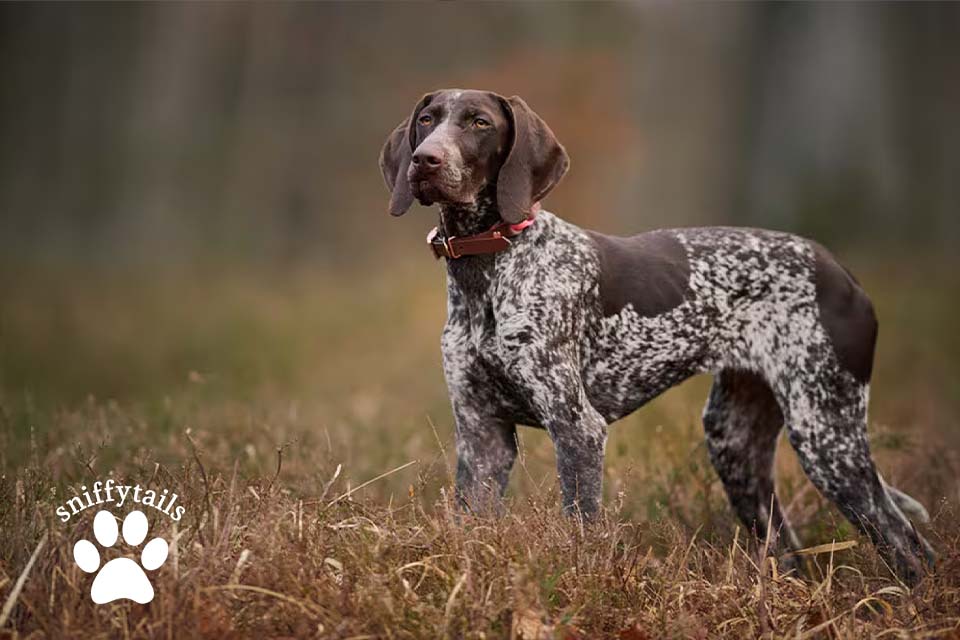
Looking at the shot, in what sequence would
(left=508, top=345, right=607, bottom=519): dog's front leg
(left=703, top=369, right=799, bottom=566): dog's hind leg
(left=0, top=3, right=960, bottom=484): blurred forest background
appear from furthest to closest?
1. (left=0, top=3, right=960, bottom=484): blurred forest background
2. (left=703, top=369, right=799, bottom=566): dog's hind leg
3. (left=508, top=345, right=607, bottom=519): dog's front leg

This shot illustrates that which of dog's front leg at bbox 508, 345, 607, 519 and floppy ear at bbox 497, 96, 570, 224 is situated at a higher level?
floppy ear at bbox 497, 96, 570, 224

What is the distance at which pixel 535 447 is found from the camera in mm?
5629

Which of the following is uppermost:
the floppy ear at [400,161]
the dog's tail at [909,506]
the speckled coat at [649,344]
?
the floppy ear at [400,161]

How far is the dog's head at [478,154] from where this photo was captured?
3775 millimetres

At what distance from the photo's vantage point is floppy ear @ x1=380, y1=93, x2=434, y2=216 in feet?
13.0

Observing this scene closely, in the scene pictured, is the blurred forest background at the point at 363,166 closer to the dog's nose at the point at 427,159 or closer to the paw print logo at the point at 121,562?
the dog's nose at the point at 427,159

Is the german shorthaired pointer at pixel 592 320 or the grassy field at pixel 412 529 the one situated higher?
the german shorthaired pointer at pixel 592 320

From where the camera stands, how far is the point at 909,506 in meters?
4.30

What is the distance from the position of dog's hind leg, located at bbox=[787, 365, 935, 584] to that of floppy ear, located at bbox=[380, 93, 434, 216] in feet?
5.74

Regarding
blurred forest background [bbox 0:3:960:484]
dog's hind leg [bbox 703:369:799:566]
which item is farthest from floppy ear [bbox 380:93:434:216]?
blurred forest background [bbox 0:3:960:484]

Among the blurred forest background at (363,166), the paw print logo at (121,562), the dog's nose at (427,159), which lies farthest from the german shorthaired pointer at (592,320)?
the blurred forest background at (363,166)

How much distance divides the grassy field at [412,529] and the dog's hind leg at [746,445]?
0.16 m

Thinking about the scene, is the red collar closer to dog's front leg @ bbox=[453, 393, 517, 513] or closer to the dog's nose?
the dog's nose

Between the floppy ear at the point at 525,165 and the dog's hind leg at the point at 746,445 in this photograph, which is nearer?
the floppy ear at the point at 525,165
